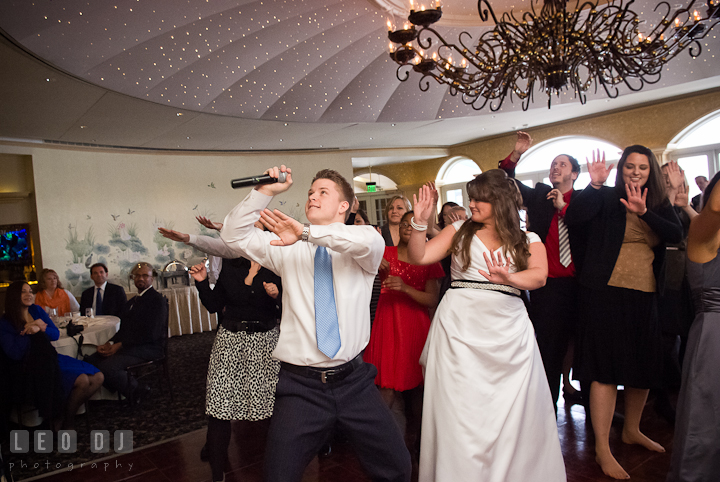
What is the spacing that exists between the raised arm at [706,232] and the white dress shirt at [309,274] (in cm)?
127

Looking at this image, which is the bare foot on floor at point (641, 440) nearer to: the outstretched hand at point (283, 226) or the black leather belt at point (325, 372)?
the black leather belt at point (325, 372)

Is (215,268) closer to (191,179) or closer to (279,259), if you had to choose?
(191,179)

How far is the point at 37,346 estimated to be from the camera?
12.5 ft

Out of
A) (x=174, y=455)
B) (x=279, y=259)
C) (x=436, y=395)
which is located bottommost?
(x=174, y=455)

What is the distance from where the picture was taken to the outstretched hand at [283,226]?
66.1 inches

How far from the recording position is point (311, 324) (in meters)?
1.93

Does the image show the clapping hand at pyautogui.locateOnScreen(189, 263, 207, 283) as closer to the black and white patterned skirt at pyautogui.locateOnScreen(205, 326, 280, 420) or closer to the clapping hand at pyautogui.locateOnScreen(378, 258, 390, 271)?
the black and white patterned skirt at pyautogui.locateOnScreen(205, 326, 280, 420)

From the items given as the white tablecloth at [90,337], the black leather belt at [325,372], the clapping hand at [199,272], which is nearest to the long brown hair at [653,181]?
the black leather belt at [325,372]

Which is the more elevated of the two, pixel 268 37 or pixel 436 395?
pixel 268 37

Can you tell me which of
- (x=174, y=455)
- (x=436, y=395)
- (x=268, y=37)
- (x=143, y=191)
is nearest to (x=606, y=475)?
(x=436, y=395)

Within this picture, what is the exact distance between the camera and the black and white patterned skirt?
8.70 ft

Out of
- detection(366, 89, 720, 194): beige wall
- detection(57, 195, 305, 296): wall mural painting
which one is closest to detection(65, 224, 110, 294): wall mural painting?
detection(57, 195, 305, 296): wall mural painting

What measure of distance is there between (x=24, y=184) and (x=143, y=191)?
178 centimetres

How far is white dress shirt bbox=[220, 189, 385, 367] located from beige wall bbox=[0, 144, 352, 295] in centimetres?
707
